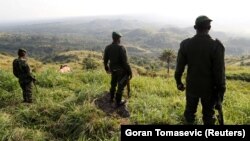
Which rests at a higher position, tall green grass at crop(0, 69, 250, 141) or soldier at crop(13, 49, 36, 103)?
soldier at crop(13, 49, 36, 103)

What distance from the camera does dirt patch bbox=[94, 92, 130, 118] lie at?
10.0 meters

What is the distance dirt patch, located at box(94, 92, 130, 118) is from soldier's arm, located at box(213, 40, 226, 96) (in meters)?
3.29

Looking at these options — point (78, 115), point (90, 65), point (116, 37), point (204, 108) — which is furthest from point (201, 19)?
point (90, 65)

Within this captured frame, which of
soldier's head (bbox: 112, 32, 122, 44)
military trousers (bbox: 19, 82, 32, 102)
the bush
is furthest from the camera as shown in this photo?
the bush

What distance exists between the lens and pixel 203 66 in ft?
24.5

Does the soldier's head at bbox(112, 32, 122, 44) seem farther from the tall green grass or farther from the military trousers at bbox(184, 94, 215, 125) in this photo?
the military trousers at bbox(184, 94, 215, 125)

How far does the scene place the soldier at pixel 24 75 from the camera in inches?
466

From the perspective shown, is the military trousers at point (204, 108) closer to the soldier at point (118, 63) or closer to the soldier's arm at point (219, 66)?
the soldier's arm at point (219, 66)

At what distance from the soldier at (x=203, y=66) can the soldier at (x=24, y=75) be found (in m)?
5.89

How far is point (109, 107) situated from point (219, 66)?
166 inches

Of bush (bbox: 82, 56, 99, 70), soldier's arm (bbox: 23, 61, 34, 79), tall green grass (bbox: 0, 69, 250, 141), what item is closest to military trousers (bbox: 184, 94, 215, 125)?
tall green grass (bbox: 0, 69, 250, 141)

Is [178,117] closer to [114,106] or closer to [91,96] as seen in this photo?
[114,106]

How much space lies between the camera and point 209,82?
7523 mm

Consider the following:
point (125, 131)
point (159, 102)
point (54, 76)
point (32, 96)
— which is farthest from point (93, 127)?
point (54, 76)
